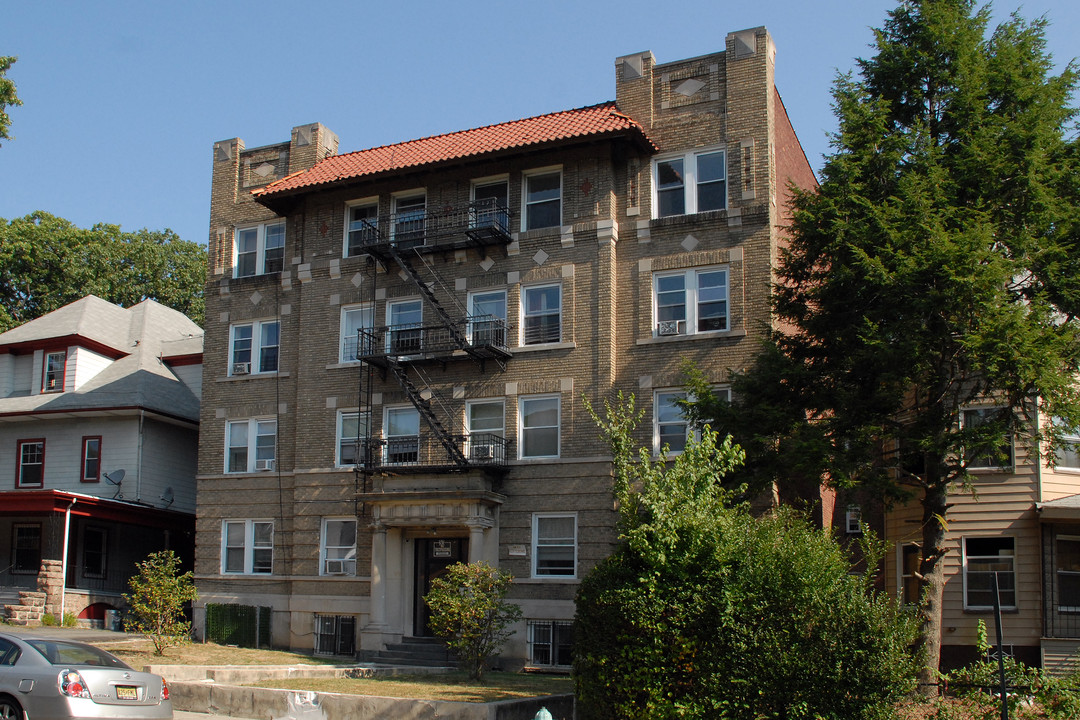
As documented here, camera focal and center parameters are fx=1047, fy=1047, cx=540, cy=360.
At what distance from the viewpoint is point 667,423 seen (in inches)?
1035

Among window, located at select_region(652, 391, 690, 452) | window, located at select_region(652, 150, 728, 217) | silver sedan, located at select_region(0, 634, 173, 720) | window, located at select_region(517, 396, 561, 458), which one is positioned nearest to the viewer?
silver sedan, located at select_region(0, 634, 173, 720)

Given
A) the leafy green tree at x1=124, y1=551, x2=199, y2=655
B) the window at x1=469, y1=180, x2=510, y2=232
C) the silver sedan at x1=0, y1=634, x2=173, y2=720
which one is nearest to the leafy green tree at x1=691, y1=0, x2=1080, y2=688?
the window at x1=469, y1=180, x2=510, y2=232

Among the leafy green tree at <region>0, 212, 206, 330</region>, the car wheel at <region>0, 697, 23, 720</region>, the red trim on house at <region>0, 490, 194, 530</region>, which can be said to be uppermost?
the leafy green tree at <region>0, 212, 206, 330</region>

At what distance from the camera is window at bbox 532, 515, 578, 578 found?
2652cm

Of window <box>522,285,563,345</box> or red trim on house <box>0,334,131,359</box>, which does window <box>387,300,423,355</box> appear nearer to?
window <box>522,285,563,345</box>

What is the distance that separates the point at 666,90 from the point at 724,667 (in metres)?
18.4

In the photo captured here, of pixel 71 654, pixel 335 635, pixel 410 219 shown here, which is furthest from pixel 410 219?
pixel 71 654

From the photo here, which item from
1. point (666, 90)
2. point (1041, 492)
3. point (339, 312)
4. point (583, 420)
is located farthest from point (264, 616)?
point (1041, 492)

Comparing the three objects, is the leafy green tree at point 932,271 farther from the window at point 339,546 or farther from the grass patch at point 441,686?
the window at point 339,546

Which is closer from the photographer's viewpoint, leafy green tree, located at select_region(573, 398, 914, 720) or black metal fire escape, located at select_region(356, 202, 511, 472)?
leafy green tree, located at select_region(573, 398, 914, 720)

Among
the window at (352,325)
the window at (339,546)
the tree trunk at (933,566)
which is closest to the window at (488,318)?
the window at (352,325)

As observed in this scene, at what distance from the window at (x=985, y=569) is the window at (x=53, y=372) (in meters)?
30.3

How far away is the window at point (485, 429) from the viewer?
2747cm

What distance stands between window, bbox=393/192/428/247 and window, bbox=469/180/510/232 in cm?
155
